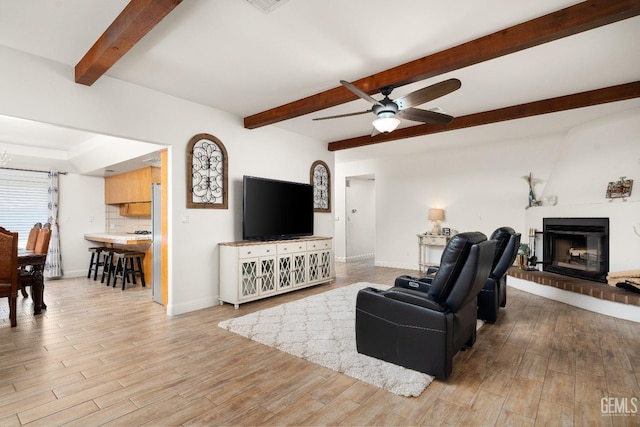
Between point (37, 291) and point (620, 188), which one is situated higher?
point (620, 188)

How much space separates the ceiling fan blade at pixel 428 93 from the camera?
251cm

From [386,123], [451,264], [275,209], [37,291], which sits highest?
[386,123]

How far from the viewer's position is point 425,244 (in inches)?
263

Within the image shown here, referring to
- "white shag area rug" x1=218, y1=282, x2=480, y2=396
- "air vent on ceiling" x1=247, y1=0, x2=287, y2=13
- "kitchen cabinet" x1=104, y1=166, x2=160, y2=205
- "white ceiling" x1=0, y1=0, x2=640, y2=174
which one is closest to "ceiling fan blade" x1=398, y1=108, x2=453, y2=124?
"white ceiling" x1=0, y1=0, x2=640, y2=174

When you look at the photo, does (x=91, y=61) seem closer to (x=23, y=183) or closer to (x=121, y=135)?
(x=121, y=135)

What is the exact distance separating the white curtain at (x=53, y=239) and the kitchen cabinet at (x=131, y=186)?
90cm

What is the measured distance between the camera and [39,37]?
256cm

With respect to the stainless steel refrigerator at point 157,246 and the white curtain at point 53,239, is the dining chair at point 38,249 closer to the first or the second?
the stainless steel refrigerator at point 157,246

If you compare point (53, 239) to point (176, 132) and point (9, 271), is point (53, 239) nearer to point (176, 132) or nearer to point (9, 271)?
point (9, 271)

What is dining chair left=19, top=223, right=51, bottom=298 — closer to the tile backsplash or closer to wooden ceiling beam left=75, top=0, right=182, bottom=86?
the tile backsplash

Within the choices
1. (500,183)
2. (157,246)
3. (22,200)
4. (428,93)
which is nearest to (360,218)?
(500,183)

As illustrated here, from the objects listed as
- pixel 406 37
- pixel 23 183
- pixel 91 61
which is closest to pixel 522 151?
pixel 406 37

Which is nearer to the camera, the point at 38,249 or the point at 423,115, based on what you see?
the point at 423,115

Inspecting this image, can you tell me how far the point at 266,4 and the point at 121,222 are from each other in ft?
22.5
